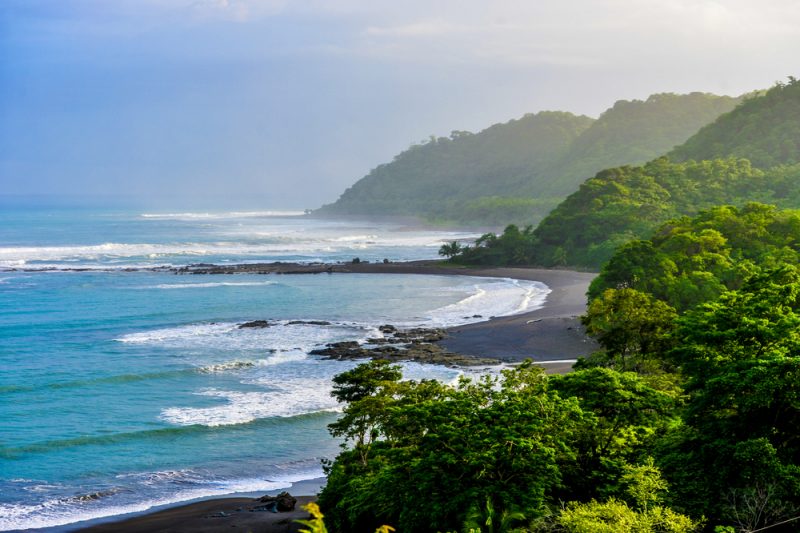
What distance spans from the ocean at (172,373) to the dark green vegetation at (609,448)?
28.0ft

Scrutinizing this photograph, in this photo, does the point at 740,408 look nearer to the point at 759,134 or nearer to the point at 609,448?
the point at 609,448

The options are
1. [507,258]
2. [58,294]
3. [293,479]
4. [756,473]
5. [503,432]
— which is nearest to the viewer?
[756,473]

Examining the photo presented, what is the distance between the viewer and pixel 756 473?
16.2 meters

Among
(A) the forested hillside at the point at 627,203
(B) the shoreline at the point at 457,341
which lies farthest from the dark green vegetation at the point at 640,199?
(B) the shoreline at the point at 457,341

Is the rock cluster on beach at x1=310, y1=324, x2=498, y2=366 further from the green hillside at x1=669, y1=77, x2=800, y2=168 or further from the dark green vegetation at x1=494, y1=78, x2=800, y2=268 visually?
the green hillside at x1=669, y1=77, x2=800, y2=168

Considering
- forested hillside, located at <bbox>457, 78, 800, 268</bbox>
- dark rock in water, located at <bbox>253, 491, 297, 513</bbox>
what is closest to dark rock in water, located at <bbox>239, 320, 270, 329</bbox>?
dark rock in water, located at <bbox>253, 491, 297, 513</bbox>

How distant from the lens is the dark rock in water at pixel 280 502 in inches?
956

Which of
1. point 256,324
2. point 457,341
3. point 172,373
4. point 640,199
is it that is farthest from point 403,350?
point 640,199

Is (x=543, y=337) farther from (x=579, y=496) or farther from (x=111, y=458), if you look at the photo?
(x=579, y=496)

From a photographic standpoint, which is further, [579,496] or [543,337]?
[543,337]

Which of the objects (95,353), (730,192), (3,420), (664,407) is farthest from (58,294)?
(730,192)

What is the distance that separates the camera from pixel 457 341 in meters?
49.8

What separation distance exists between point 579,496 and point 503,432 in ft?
8.34

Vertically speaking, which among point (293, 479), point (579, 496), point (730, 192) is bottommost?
point (293, 479)
